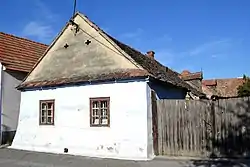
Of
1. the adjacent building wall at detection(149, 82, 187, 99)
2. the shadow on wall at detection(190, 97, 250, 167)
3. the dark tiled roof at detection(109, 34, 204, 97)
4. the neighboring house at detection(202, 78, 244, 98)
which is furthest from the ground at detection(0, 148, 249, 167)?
the neighboring house at detection(202, 78, 244, 98)

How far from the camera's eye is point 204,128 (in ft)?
44.0

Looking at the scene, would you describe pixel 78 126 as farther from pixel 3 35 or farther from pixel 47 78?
pixel 3 35

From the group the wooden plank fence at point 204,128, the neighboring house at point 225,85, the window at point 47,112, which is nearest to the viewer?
the wooden plank fence at point 204,128

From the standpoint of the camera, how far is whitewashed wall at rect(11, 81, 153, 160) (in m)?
13.9

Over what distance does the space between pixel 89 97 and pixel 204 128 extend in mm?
5427

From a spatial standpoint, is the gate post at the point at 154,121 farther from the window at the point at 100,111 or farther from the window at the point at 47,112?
the window at the point at 47,112

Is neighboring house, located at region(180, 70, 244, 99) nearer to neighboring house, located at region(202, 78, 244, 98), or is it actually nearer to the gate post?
neighboring house, located at region(202, 78, 244, 98)

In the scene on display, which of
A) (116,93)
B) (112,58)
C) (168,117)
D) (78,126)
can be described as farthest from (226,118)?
(78,126)

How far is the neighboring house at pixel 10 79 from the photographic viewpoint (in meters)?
19.1

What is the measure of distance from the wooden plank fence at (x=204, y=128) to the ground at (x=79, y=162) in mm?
951

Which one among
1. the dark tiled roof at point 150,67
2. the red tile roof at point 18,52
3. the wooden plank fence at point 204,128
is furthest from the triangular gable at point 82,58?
the wooden plank fence at point 204,128

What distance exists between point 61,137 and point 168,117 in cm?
556

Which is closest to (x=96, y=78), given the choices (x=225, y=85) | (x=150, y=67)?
(x=150, y=67)

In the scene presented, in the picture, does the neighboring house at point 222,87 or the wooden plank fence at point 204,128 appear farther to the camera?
the neighboring house at point 222,87
